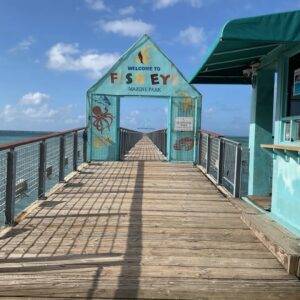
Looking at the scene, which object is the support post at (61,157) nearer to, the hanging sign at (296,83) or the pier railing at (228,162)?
the pier railing at (228,162)

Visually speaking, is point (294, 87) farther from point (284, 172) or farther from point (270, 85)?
point (270, 85)

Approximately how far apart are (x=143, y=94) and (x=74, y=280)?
31.2 feet

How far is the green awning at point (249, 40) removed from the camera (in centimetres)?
420

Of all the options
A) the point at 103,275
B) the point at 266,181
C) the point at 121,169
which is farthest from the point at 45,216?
the point at 121,169

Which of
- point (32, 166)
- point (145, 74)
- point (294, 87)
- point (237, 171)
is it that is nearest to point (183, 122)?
point (145, 74)

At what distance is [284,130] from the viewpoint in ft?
18.2

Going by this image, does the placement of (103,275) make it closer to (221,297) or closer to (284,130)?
(221,297)

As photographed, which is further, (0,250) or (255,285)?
(0,250)

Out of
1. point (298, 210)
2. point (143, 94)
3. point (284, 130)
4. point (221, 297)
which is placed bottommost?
point (221, 297)

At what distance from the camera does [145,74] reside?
12.7 meters

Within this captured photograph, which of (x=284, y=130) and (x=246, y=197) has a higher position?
(x=284, y=130)

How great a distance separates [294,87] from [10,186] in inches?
149

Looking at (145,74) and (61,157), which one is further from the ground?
(145,74)

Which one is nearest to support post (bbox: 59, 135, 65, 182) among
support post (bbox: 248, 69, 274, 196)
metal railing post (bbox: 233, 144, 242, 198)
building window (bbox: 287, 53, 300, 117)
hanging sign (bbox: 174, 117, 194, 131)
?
metal railing post (bbox: 233, 144, 242, 198)
